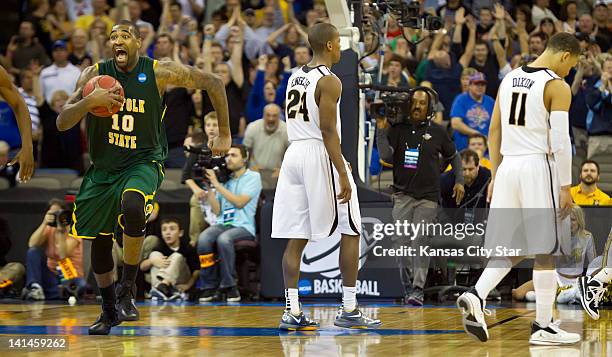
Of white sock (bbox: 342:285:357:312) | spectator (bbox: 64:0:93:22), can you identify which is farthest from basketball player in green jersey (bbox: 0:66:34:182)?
spectator (bbox: 64:0:93:22)

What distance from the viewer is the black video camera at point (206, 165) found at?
1207cm

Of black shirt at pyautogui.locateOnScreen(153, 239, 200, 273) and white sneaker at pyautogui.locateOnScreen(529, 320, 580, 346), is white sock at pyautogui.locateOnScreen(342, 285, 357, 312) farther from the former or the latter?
black shirt at pyautogui.locateOnScreen(153, 239, 200, 273)

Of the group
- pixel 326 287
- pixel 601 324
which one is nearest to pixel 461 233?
pixel 326 287

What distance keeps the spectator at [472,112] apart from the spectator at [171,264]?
3.79 meters

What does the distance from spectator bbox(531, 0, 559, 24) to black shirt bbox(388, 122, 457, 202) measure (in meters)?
5.01

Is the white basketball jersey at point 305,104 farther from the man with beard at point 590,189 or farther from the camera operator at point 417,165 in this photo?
the man with beard at point 590,189

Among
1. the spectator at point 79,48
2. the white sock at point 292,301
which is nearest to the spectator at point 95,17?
the spectator at point 79,48

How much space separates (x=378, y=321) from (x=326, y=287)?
2815 millimetres

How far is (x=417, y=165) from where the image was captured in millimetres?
11414

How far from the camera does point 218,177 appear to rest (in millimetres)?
12312

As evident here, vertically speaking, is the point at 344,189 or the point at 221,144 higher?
the point at 221,144

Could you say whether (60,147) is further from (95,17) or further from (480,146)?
(480,146)

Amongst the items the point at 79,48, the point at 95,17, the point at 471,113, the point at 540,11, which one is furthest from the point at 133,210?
the point at 540,11

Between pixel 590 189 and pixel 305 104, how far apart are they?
457 centimetres
